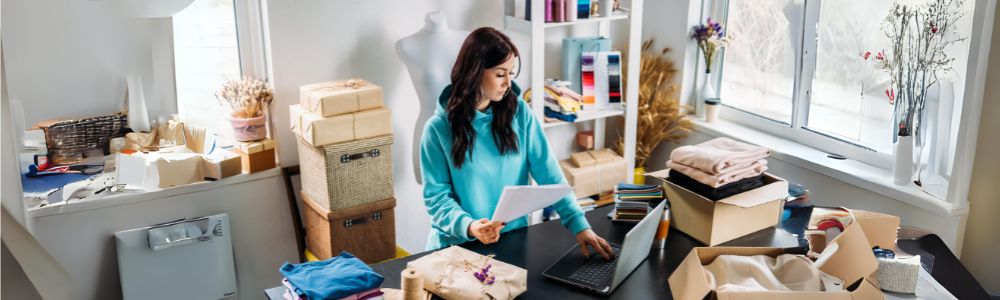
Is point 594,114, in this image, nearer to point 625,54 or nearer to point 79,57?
point 625,54

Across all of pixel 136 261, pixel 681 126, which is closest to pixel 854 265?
pixel 681 126

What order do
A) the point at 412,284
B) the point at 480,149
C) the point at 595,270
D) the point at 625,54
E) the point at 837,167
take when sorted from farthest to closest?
the point at 625,54
the point at 837,167
the point at 480,149
the point at 595,270
the point at 412,284

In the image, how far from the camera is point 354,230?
3.68 meters

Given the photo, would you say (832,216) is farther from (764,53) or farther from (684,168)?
(764,53)

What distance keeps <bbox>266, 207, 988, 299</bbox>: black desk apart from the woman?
0.08 meters

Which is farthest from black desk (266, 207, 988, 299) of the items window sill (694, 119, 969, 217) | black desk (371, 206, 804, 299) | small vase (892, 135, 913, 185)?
small vase (892, 135, 913, 185)

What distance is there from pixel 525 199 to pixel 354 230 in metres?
1.40

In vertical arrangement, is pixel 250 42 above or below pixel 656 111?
above

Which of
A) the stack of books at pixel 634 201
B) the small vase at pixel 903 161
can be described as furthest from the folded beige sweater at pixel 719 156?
the small vase at pixel 903 161

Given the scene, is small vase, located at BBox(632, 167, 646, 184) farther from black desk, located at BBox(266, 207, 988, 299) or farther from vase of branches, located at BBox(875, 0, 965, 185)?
black desk, located at BBox(266, 207, 988, 299)

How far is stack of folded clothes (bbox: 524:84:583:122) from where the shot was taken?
4203 mm

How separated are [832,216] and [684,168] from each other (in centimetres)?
52

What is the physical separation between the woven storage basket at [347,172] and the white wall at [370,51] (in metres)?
0.32

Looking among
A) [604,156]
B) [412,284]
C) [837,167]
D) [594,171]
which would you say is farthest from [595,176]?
[412,284]
